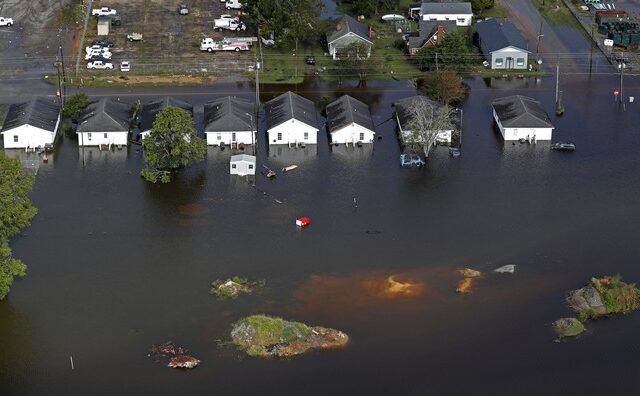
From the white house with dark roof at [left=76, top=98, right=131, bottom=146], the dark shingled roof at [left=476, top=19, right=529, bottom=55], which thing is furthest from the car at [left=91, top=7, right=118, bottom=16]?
the dark shingled roof at [left=476, top=19, right=529, bottom=55]

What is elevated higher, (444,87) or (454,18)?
(454,18)

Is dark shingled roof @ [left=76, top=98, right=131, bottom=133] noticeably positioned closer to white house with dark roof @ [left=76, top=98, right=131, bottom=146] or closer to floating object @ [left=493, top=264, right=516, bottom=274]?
white house with dark roof @ [left=76, top=98, right=131, bottom=146]

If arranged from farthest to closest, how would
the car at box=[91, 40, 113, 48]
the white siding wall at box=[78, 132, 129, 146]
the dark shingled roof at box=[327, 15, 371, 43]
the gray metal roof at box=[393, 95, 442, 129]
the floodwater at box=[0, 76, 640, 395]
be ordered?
the car at box=[91, 40, 113, 48] < the dark shingled roof at box=[327, 15, 371, 43] < the gray metal roof at box=[393, 95, 442, 129] < the white siding wall at box=[78, 132, 129, 146] < the floodwater at box=[0, 76, 640, 395]

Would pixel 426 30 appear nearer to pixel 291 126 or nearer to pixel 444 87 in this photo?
pixel 444 87

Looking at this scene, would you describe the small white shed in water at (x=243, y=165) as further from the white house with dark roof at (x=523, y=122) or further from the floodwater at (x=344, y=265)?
the white house with dark roof at (x=523, y=122)

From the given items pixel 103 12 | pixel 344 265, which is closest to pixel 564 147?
pixel 344 265

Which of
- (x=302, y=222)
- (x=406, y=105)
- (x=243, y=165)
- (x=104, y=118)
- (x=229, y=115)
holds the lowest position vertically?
(x=302, y=222)
